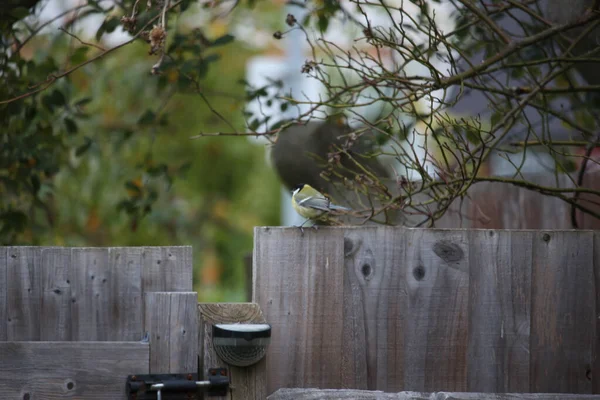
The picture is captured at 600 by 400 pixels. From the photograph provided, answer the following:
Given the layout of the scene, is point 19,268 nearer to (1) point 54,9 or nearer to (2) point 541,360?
(2) point 541,360

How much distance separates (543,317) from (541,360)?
185mm

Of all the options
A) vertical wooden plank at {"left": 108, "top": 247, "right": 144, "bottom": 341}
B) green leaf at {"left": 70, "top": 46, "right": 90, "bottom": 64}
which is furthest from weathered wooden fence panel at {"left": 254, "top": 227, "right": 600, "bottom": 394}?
green leaf at {"left": 70, "top": 46, "right": 90, "bottom": 64}

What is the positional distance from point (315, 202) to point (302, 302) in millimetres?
1213

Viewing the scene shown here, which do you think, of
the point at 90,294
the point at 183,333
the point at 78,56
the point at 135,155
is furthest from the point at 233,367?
the point at 135,155

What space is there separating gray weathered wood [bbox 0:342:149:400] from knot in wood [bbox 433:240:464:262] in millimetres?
1280

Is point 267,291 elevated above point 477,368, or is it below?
above

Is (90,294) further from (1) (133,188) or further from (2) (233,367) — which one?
(1) (133,188)

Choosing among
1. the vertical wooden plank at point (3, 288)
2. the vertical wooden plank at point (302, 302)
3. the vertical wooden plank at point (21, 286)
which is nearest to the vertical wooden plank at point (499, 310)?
the vertical wooden plank at point (302, 302)

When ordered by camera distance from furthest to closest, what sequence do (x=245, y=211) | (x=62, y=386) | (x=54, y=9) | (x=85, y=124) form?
1. (x=245, y=211)
2. (x=54, y=9)
3. (x=85, y=124)
4. (x=62, y=386)

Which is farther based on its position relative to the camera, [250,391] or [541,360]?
[541,360]

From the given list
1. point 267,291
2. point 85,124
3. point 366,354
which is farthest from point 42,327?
point 85,124

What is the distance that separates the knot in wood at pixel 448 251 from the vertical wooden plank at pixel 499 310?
5cm

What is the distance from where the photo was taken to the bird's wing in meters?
4.26

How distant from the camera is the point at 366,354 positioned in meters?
3.22
